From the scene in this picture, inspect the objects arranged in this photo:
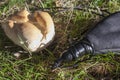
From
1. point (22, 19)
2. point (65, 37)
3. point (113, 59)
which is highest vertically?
point (22, 19)

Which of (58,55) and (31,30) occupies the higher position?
(31,30)

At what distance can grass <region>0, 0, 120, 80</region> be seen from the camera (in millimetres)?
2375

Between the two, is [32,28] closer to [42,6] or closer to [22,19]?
[22,19]

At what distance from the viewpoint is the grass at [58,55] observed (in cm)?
238

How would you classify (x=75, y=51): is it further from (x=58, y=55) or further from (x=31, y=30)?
(x=31, y=30)

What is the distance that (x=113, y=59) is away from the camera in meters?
2.44

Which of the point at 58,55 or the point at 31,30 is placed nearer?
the point at 31,30

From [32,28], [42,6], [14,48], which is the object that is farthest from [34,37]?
[42,6]

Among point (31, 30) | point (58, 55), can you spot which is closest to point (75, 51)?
point (58, 55)

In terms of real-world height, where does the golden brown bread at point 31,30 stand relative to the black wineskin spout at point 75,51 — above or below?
above

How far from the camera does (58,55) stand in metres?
2.46

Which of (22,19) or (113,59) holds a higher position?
(22,19)

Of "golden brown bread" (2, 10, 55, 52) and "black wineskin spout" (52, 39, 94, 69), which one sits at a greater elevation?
"golden brown bread" (2, 10, 55, 52)

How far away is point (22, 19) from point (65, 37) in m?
0.32
